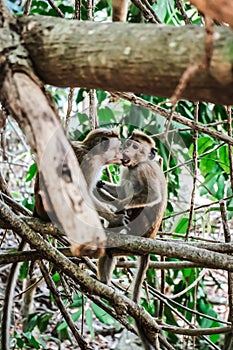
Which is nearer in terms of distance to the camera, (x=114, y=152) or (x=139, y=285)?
(x=139, y=285)

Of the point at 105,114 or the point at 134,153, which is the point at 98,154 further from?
the point at 105,114

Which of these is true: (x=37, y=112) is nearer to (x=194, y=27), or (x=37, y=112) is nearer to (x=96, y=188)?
(x=194, y=27)

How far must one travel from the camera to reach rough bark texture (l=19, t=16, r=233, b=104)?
116cm

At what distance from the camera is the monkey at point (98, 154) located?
2.58 meters

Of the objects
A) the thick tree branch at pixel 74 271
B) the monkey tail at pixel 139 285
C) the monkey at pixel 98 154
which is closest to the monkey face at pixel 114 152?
the monkey at pixel 98 154

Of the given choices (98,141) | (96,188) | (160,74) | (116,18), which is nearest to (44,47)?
(160,74)

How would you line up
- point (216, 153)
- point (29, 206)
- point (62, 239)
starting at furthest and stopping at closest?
point (216, 153) < point (29, 206) < point (62, 239)

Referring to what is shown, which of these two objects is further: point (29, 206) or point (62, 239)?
point (29, 206)

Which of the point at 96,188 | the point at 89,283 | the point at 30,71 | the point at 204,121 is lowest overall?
the point at 89,283

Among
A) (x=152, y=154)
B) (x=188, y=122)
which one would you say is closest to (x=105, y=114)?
(x=152, y=154)

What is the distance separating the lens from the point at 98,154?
266 centimetres

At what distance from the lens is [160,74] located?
120 centimetres

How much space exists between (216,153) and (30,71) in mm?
2707

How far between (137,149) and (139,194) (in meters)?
0.24
